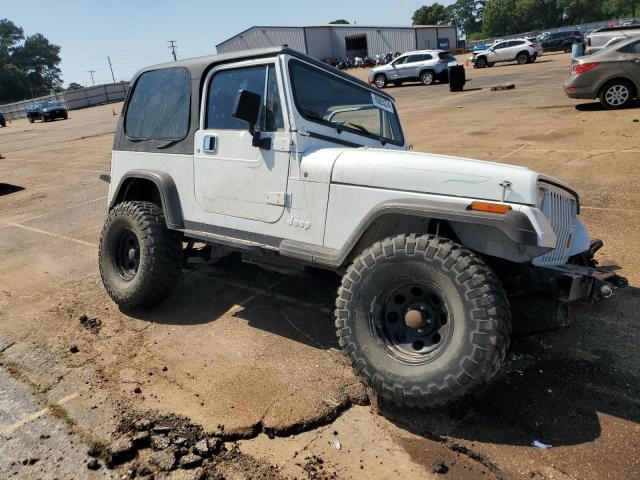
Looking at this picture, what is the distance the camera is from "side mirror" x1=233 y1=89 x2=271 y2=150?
319cm

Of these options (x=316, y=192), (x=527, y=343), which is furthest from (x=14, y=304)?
(x=527, y=343)

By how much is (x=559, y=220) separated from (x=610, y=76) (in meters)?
10.4

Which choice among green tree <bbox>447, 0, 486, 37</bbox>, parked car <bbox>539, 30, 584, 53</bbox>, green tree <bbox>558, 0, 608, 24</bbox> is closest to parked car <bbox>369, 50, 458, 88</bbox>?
parked car <bbox>539, 30, 584, 53</bbox>

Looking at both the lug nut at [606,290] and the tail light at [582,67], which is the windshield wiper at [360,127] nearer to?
the lug nut at [606,290]

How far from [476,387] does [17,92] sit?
96.0m

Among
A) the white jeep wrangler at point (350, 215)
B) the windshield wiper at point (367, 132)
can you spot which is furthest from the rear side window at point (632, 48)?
the windshield wiper at point (367, 132)

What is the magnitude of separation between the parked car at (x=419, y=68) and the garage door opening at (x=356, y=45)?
124ft

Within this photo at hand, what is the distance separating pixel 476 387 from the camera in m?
2.58

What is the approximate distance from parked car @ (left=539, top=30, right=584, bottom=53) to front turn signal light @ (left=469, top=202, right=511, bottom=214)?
42578mm

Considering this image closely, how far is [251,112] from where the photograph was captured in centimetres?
326

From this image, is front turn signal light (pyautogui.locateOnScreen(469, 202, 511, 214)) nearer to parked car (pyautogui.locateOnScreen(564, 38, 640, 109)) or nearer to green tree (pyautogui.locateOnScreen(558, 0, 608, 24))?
parked car (pyautogui.locateOnScreen(564, 38, 640, 109))

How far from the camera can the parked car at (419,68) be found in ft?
85.3

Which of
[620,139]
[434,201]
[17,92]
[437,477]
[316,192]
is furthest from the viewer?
[17,92]

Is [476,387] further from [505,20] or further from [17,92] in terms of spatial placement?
[505,20]
